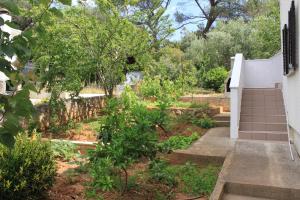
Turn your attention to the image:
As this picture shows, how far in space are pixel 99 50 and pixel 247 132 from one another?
6.10m

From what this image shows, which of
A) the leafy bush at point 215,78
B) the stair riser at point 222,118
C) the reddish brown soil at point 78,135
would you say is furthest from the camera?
the leafy bush at point 215,78

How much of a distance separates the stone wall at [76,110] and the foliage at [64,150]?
2147 millimetres

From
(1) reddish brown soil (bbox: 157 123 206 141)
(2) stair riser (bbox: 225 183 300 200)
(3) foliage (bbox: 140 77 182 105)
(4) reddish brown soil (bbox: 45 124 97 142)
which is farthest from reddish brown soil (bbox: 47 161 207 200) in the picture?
(3) foliage (bbox: 140 77 182 105)

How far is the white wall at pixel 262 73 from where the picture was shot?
1334cm

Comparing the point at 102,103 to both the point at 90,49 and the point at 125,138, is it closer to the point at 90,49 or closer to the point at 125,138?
the point at 90,49

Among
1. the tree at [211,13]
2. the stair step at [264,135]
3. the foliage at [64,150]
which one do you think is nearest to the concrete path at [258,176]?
the stair step at [264,135]

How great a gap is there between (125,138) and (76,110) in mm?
7362

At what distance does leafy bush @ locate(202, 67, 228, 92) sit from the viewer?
18.0 m

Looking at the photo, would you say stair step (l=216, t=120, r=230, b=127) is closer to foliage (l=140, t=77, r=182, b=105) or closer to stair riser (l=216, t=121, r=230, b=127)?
stair riser (l=216, t=121, r=230, b=127)

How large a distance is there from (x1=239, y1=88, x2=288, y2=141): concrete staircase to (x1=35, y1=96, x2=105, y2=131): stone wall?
5307 millimetres

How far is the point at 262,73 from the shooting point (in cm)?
→ 1354

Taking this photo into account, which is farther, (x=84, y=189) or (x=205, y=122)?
(x=205, y=122)

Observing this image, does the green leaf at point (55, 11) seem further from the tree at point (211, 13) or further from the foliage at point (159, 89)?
the tree at point (211, 13)

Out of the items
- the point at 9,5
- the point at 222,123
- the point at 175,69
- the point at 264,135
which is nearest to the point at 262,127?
the point at 264,135
